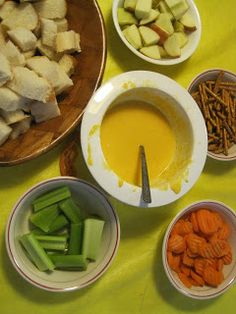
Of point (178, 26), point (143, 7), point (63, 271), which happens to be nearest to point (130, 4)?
point (143, 7)

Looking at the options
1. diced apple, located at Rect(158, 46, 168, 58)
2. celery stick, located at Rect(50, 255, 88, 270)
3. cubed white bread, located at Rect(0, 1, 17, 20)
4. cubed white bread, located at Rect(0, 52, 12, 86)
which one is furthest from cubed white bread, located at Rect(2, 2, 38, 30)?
celery stick, located at Rect(50, 255, 88, 270)

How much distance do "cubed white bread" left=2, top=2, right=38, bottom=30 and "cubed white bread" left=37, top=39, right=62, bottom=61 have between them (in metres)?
0.04

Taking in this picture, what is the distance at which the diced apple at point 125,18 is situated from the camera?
1.15 metres

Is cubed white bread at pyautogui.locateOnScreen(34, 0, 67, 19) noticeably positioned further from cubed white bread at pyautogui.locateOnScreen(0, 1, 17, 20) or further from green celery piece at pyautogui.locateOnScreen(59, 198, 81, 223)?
green celery piece at pyautogui.locateOnScreen(59, 198, 81, 223)

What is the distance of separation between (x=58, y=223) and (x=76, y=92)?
0.31 metres


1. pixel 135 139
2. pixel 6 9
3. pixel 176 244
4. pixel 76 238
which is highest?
pixel 6 9

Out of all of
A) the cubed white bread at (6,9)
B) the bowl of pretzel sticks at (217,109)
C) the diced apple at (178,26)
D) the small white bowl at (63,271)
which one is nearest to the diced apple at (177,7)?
the diced apple at (178,26)

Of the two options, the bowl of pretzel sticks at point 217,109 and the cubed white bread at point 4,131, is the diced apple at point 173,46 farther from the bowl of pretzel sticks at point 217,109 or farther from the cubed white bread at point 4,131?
the cubed white bread at point 4,131

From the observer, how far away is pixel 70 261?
105 centimetres

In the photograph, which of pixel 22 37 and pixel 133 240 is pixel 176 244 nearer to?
pixel 133 240

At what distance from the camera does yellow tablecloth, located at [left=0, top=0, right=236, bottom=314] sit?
1092 millimetres

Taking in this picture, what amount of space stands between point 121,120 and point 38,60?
237mm

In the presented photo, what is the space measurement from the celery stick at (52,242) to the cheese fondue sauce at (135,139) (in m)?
0.21

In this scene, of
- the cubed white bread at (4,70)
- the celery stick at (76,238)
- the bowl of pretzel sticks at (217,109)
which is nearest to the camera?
the cubed white bread at (4,70)
